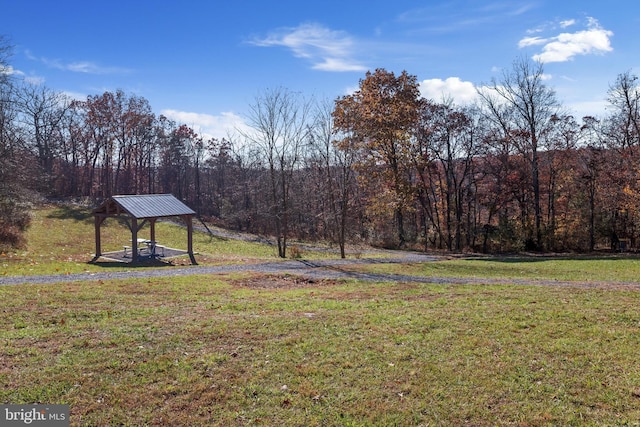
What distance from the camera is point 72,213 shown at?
3020 cm

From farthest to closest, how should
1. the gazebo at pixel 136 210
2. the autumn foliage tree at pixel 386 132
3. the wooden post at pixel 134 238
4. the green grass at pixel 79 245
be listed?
the autumn foliage tree at pixel 386 132 → the gazebo at pixel 136 210 → the wooden post at pixel 134 238 → the green grass at pixel 79 245

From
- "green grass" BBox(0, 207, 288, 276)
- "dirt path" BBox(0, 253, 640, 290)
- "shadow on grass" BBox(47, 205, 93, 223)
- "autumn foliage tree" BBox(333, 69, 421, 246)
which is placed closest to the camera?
"dirt path" BBox(0, 253, 640, 290)

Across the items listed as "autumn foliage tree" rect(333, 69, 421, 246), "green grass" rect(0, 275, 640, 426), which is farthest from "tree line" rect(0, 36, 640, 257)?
"green grass" rect(0, 275, 640, 426)

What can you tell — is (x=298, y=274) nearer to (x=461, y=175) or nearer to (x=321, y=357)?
(x=321, y=357)

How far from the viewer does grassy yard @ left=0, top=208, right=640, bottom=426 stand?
424 cm

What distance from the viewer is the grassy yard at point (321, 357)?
424cm

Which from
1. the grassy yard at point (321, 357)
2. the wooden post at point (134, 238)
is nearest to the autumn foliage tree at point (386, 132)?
the wooden post at point (134, 238)

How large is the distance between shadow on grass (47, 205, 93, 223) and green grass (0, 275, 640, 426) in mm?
22428

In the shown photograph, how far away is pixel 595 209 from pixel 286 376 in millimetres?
28407

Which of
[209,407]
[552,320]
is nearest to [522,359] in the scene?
[552,320]

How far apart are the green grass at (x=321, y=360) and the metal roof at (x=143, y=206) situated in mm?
7428

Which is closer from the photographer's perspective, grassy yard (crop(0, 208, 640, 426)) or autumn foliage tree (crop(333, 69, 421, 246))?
grassy yard (crop(0, 208, 640, 426))

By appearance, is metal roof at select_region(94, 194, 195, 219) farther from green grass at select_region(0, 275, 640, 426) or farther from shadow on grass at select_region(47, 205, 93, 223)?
shadow on grass at select_region(47, 205, 93, 223)

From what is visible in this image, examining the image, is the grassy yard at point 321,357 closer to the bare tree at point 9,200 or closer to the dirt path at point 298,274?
the dirt path at point 298,274
